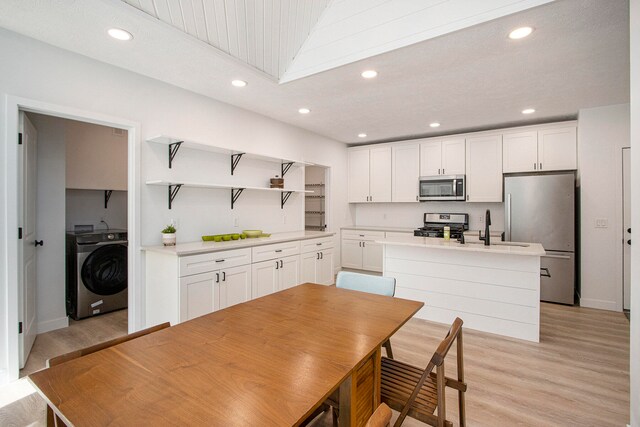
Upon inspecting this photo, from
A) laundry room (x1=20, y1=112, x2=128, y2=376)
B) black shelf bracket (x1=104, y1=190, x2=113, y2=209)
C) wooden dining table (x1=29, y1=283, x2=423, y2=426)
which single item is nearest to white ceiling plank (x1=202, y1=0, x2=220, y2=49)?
laundry room (x1=20, y1=112, x2=128, y2=376)

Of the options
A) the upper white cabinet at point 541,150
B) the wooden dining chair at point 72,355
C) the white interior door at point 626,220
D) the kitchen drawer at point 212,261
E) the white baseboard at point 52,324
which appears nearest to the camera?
the wooden dining chair at point 72,355

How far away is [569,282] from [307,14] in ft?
14.9

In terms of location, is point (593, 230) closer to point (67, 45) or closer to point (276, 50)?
point (276, 50)

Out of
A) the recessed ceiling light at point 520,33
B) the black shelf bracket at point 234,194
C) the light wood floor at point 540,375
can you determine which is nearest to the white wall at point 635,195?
the light wood floor at point 540,375

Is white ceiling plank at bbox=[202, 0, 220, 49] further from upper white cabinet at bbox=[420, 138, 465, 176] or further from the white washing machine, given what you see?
upper white cabinet at bbox=[420, 138, 465, 176]

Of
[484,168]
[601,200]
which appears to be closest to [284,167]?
[484,168]

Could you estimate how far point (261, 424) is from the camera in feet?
2.64

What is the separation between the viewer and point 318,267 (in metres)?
4.50

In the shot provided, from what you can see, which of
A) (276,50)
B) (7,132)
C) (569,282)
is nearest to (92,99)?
(7,132)

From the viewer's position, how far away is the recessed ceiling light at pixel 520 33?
7.25 feet

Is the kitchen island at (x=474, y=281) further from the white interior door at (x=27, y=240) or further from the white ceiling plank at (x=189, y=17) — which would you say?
the white interior door at (x=27, y=240)

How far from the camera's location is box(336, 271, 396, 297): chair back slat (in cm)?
221

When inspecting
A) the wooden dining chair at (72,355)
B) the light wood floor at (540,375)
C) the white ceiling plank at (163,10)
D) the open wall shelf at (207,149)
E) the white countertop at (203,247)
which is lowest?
the light wood floor at (540,375)

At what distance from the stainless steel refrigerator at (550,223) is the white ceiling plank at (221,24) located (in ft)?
13.5
